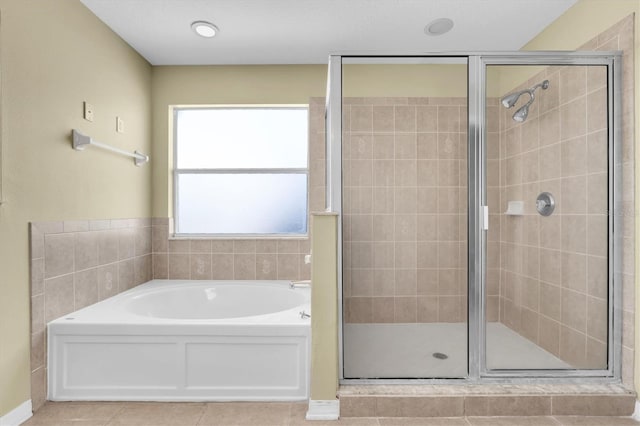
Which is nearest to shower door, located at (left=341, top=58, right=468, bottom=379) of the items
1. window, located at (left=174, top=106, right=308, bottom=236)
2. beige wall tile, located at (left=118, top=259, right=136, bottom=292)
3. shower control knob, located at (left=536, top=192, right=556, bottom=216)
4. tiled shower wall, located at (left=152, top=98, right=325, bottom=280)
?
shower control knob, located at (left=536, top=192, right=556, bottom=216)

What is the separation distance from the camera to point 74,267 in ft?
6.78

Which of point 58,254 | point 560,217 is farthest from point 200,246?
point 560,217

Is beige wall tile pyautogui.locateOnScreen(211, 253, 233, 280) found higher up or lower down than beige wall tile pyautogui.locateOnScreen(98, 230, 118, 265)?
lower down

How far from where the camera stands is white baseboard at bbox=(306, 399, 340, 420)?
1.70 m

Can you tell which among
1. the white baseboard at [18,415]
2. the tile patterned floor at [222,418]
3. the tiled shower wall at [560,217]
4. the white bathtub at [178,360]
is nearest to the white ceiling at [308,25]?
the tiled shower wall at [560,217]

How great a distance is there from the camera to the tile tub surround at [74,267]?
179cm

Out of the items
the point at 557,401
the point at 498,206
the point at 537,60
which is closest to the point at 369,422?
the point at 557,401

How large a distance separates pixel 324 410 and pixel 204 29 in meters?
2.47

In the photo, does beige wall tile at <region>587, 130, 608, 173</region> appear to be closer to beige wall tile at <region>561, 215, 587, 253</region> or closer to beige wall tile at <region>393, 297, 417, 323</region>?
beige wall tile at <region>561, 215, 587, 253</region>

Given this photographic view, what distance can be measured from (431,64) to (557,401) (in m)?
1.88

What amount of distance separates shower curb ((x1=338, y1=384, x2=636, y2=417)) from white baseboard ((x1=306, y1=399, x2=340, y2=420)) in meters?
0.03

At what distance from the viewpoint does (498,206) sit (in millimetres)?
1843

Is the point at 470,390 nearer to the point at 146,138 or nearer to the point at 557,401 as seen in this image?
the point at 557,401

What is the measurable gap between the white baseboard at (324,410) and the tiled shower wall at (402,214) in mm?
426
